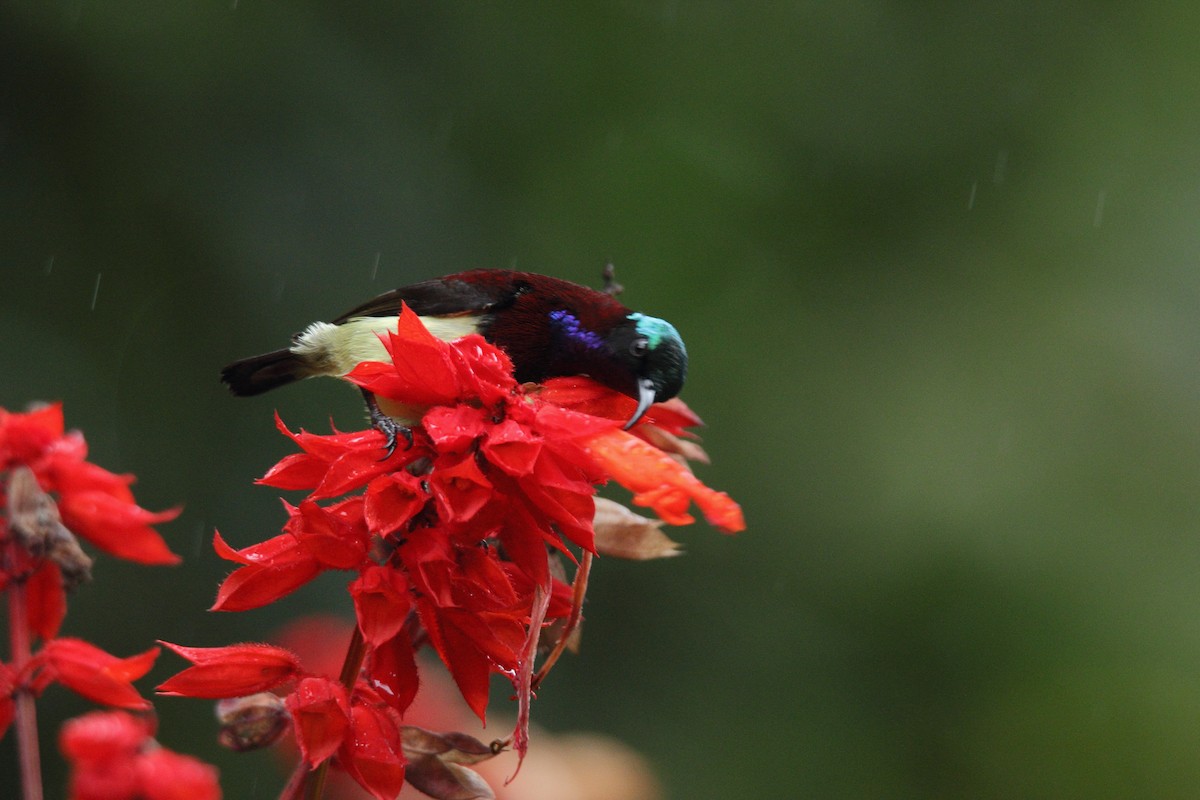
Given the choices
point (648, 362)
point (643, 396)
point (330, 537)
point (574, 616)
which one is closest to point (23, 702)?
point (330, 537)

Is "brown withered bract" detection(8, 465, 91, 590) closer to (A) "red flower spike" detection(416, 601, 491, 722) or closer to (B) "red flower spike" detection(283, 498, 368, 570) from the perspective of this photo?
(B) "red flower spike" detection(283, 498, 368, 570)

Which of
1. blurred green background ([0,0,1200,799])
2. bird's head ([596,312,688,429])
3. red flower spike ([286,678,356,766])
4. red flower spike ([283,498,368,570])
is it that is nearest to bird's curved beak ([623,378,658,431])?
bird's head ([596,312,688,429])

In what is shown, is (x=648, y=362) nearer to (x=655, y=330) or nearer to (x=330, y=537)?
(x=655, y=330)

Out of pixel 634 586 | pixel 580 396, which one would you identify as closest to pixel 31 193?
pixel 634 586

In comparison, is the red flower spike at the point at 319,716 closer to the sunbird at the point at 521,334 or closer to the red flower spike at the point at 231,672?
the red flower spike at the point at 231,672

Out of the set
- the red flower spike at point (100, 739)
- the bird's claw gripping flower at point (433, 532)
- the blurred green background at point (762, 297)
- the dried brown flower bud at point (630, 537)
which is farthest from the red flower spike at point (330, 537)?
the blurred green background at point (762, 297)

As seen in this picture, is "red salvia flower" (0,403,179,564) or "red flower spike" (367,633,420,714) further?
"red flower spike" (367,633,420,714)
